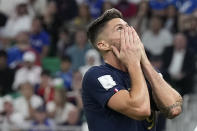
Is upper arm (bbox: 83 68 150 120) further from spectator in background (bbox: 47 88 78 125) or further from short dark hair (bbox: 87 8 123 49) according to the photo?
spectator in background (bbox: 47 88 78 125)

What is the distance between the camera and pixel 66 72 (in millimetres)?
12797

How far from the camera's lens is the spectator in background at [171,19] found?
43.1 feet

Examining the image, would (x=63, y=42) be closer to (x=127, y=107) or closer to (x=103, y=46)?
(x=103, y=46)

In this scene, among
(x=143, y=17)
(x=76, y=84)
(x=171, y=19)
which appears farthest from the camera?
(x=143, y=17)

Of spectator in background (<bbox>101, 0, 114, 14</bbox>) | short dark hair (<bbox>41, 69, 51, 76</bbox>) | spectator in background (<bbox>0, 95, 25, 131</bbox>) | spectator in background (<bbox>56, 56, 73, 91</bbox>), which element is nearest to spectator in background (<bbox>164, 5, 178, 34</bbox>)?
spectator in background (<bbox>101, 0, 114, 14</bbox>)

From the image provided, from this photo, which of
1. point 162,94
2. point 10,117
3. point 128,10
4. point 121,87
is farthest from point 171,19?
point 121,87

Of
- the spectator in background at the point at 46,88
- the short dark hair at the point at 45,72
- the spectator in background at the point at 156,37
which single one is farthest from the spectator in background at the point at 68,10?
the spectator in background at the point at 46,88

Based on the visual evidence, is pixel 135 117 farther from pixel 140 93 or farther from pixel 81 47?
pixel 81 47

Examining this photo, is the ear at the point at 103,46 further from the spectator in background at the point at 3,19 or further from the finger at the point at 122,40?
the spectator in background at the point at 3,19

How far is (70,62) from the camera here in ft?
42.6

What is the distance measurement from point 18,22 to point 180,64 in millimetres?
4759

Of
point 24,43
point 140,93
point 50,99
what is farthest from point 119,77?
point 24,43

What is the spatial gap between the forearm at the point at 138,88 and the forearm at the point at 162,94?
215 millimetres

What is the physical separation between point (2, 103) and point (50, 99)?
93cm
